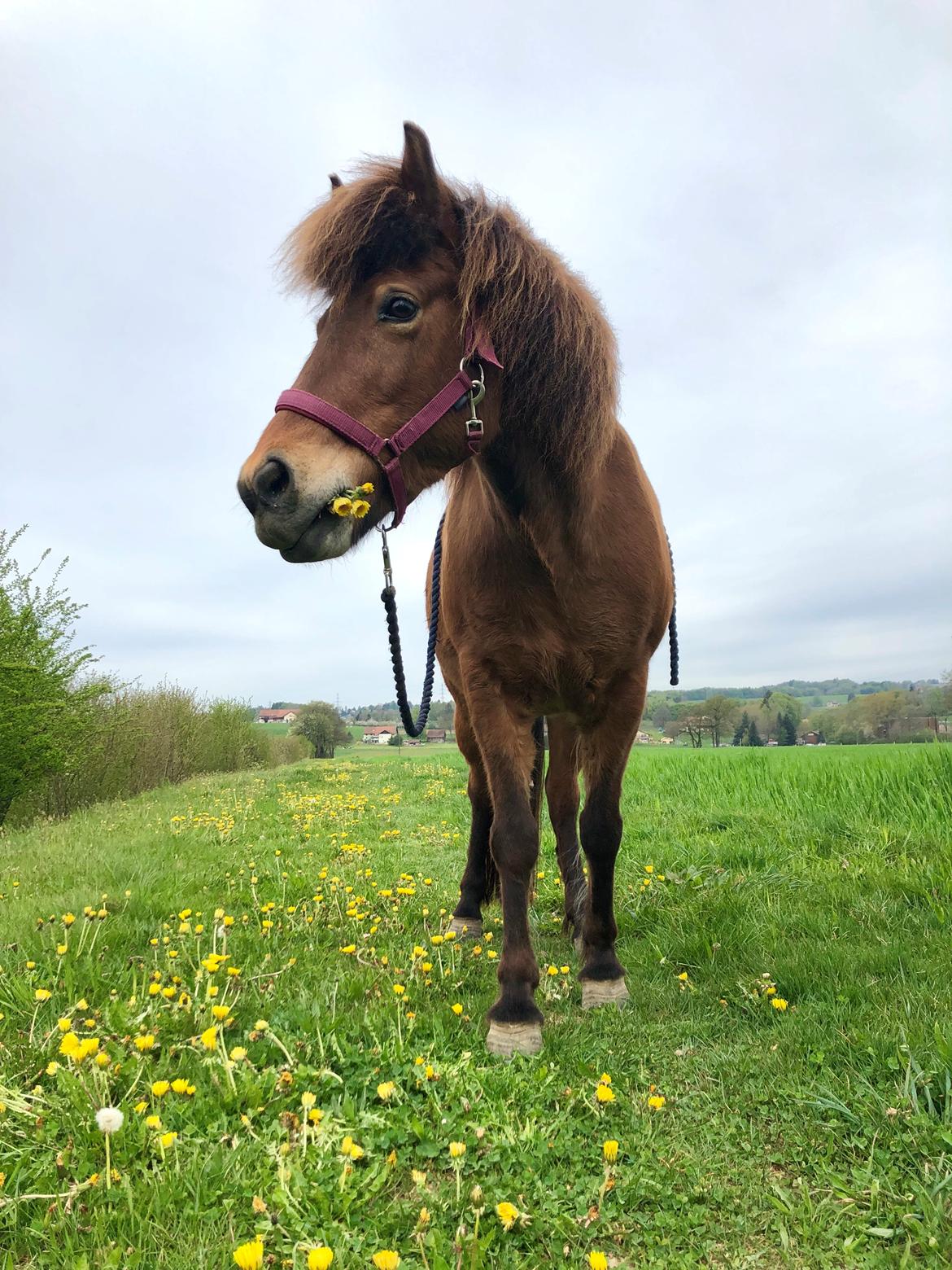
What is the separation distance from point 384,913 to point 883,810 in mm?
5284

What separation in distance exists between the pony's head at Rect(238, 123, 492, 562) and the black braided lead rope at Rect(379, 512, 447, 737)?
20.2 inches

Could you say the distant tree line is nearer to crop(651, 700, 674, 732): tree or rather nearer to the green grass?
crop(651, 700, 674, 732): tree

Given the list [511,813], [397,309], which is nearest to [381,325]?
[397,309]

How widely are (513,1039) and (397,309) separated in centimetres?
279

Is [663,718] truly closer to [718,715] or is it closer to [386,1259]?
[718,715]

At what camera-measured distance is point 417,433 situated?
2436 millimetres

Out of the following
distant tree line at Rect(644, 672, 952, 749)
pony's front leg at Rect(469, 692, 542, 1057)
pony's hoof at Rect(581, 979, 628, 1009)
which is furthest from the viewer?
distant tree line at Rect(644, 672, 952, 749)

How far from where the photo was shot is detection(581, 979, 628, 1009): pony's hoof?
305cm

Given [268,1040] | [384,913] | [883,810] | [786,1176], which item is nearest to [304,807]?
[384,913]

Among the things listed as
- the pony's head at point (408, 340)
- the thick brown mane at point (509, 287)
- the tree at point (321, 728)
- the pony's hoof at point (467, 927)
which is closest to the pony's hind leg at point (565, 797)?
the pony's hoof at point (467, 927)

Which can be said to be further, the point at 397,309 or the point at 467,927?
the point at 467,927

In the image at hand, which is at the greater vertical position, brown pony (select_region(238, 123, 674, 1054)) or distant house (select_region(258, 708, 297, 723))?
brown pony (select_region(238, 123, 674, 1054))

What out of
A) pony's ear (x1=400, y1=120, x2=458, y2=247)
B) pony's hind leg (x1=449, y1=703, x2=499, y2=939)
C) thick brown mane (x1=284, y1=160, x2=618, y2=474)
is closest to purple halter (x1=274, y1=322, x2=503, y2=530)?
thick brown mane (x1=284, y1=160, x2=618, y2=474)

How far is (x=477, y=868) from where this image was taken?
4348 mm
